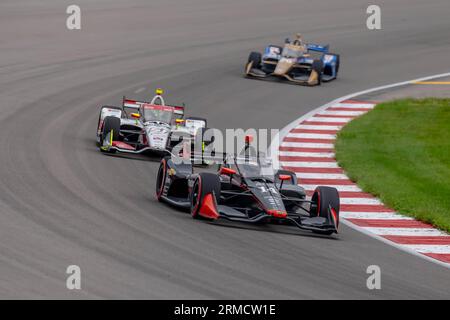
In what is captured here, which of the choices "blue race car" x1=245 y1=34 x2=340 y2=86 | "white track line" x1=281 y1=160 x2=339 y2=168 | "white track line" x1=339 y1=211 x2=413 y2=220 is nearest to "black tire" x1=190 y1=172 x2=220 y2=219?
"white track line" x1=339 y1=211 x2=413 y2=220

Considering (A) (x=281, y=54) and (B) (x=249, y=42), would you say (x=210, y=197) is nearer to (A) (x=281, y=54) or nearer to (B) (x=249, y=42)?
(A) (x=281, y=54)

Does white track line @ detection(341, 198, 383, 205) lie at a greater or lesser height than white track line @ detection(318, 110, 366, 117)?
lesser

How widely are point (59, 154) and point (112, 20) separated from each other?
17972 mm

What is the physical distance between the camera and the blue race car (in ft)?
98.3

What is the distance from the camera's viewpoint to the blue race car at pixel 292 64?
2995 centimetres

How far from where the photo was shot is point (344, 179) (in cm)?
2011

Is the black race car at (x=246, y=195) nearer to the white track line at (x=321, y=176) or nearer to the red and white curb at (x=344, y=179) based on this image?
the red and white curb at (x=344, y=179)

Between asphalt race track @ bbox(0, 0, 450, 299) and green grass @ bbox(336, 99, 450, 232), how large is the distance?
1796 mm

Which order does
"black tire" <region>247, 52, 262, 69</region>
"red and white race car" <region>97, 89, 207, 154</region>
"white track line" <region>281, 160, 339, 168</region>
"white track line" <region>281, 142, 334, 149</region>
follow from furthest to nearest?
"black tire" <region>247, 52, 262, 69</region> < "white track line" <region>281, 142, 334, 149</region> < "white track line" <region>281, 160, 339, 168</region> < "red and white race car" <region>97, 89, 207, 154</region>

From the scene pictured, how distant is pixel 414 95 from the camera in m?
29.6

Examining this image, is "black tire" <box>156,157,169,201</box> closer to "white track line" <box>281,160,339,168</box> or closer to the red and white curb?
the red and white curb

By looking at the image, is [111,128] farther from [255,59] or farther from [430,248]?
[255,59]

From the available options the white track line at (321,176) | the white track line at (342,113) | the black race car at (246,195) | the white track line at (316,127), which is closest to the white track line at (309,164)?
the white track line at (321,176)
